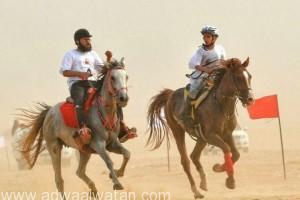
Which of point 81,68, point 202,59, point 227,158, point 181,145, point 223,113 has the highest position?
point 202,59

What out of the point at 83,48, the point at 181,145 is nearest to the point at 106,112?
the point at 83,48

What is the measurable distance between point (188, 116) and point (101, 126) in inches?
102

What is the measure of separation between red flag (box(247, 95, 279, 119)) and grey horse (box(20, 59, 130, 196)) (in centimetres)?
746

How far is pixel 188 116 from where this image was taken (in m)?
15.0

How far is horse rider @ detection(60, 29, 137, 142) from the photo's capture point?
1349 centimetres

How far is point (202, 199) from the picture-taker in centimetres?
1428

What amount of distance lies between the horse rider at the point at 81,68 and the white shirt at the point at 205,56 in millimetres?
1997

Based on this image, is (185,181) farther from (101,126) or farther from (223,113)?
(101,126)

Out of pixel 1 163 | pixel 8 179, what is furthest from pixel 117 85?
pixel 1 163

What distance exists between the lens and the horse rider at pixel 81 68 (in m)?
13.5

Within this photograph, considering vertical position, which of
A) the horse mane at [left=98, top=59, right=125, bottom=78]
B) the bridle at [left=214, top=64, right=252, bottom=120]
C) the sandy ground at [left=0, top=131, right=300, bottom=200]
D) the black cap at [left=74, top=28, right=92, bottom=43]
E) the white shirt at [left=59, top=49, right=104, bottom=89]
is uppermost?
the black cap at [left=74, top=28, right=92, bottom=43]

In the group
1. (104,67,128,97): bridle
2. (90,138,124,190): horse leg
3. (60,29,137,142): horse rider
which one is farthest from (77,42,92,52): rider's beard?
(90,138,124,190): horse leg

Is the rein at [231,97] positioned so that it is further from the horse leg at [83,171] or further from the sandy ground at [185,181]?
the horse leg at [83,171]

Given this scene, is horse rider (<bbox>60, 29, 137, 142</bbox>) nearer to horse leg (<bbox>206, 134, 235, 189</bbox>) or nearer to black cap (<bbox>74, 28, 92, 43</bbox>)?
black cap (<bbox>74, 28, 92, 43</bbox>)
